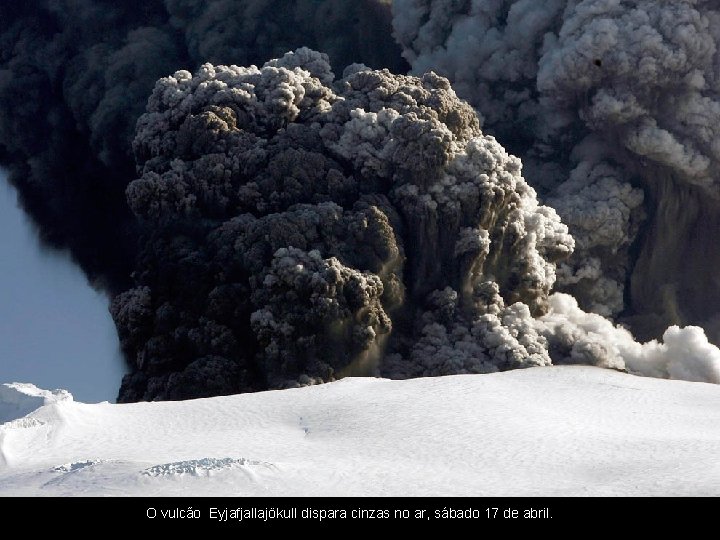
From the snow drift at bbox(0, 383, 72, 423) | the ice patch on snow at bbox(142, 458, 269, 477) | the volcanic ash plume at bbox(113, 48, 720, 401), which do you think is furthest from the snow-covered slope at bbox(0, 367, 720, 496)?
the volcanic ash plume at bbox(113, 48, 720, 401)

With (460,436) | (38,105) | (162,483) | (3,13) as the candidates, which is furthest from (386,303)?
(3,13)

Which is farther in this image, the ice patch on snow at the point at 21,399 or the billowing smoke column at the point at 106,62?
the billowing smoke column at the point at 106,62

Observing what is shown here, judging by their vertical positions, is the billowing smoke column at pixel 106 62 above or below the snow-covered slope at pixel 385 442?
below

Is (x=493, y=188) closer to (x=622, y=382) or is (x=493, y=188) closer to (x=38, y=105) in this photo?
(x=622, y=382)

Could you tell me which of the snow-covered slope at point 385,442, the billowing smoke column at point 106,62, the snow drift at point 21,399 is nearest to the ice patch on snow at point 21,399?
the snow drift at point 21,399

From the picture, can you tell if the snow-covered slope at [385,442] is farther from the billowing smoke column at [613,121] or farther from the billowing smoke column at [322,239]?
the billowing smoke column at [613,121]

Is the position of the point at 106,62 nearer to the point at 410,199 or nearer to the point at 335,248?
the point at 410,199

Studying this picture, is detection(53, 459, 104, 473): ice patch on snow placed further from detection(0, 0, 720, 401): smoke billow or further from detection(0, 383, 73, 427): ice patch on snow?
detection(0, 0, 720, 401): smoke billow
